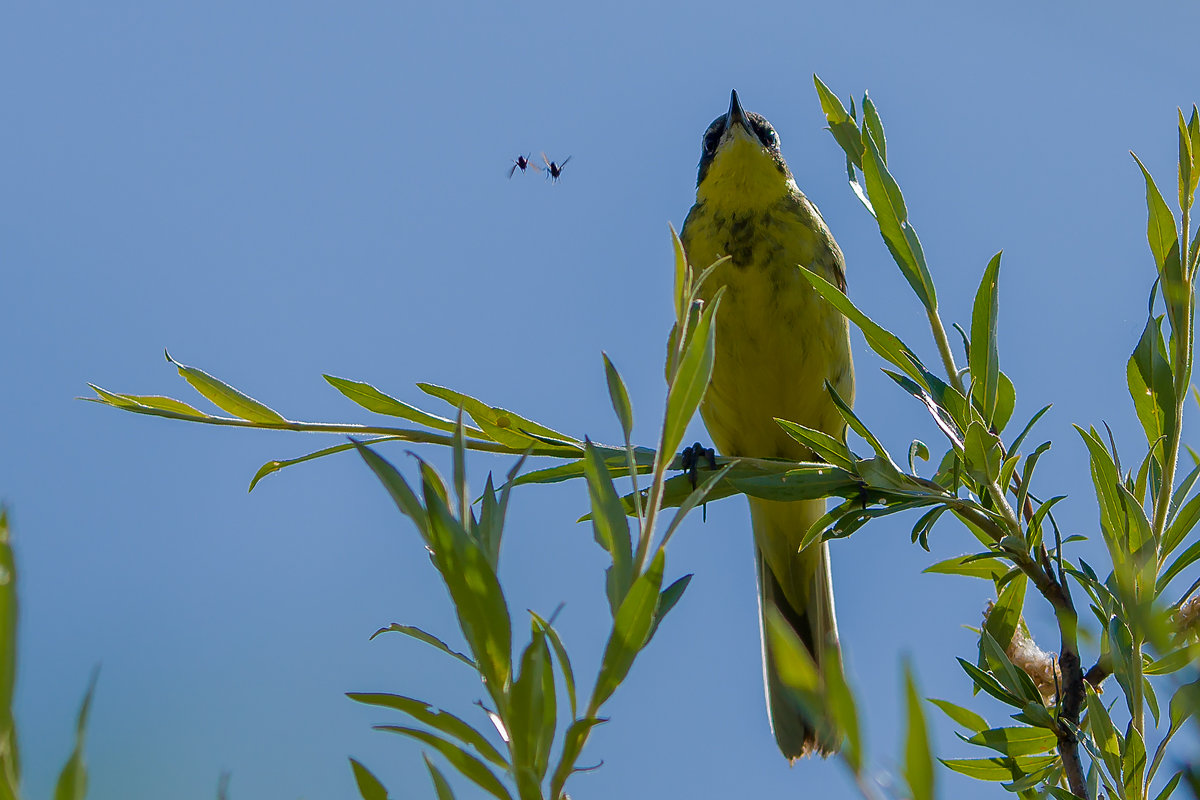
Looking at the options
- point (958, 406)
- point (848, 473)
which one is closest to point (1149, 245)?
point (958, 406)

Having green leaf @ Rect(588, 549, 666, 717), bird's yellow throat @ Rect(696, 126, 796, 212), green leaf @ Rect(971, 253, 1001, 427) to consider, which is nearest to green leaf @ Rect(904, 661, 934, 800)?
green leaf @ Rect(588, 549, 666, 717)

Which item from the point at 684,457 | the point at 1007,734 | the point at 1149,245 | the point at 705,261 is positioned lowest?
the point at 1007,734

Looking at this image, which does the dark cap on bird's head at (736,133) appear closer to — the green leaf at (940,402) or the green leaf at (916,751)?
the green leaf at (940,402)

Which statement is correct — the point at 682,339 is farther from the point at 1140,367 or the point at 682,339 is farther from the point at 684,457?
the point at 684,457

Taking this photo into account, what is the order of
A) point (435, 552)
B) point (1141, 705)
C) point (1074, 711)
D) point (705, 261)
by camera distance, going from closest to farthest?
point (435, 552), point (1141, 705), point (1074, 711), point (705, 261)

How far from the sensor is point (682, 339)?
2.52 feet

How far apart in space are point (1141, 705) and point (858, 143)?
108 centimetres

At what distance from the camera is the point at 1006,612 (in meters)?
1.82

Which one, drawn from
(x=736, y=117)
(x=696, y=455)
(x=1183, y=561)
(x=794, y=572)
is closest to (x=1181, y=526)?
(x=1183, y=561)

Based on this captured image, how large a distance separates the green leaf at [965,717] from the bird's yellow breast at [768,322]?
9.48 ft

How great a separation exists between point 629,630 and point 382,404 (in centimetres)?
91

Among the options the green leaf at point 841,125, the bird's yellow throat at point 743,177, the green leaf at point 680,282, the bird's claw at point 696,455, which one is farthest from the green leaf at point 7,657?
the bird's yellow throat at point 743,177

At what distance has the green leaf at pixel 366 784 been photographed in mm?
686

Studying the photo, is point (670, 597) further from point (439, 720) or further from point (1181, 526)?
point (1181, 526)
